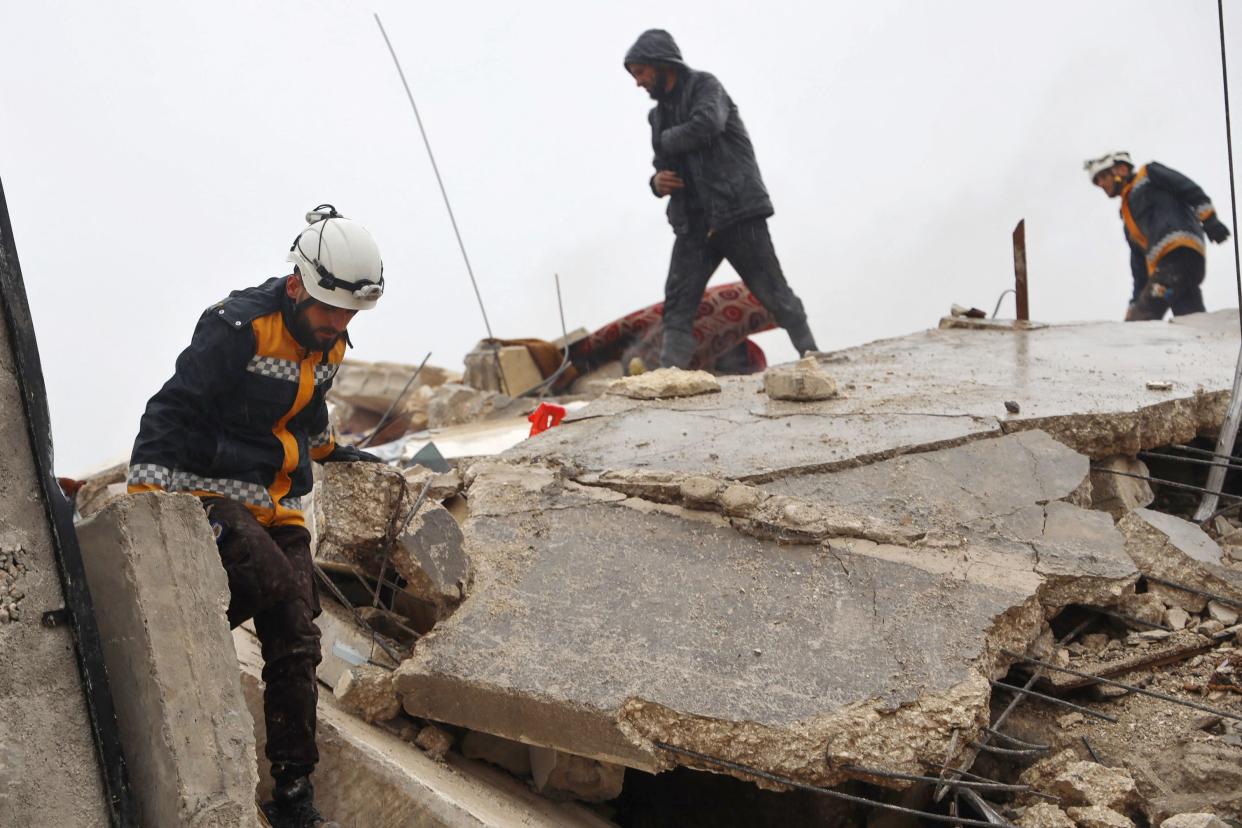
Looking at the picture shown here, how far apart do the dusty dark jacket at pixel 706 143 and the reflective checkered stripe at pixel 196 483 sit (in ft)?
12.9

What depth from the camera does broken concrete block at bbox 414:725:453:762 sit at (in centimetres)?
304

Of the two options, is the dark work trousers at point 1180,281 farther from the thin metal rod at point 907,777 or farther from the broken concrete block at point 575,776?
the broken concrete block at point 575,776

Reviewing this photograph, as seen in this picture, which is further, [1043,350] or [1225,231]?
→ [1225,231]

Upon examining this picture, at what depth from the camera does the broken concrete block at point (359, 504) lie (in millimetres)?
3359

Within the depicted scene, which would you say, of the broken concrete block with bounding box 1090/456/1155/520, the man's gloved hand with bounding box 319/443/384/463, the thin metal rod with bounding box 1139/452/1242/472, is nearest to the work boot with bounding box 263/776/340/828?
the man's gloved hand with bounding box 319/443/384/463

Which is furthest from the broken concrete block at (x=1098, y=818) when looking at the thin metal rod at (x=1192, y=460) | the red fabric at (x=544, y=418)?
the red fabric at (x=544, y=418)

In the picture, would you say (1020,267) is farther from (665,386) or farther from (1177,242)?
(665,386)

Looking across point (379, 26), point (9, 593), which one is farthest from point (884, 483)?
point (379, 26)

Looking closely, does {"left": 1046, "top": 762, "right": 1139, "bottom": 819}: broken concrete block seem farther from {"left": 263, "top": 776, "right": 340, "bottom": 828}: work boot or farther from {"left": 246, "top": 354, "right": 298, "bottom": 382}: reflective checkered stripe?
{"left": 246, "top": 354, "right": 298, "bottom": 382}: reflective checkered stripe

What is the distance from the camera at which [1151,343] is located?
19.5 feet

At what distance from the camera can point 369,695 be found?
307cm

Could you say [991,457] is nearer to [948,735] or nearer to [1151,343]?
[948,735]

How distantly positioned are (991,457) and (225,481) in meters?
2.55

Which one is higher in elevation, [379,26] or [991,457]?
[379,26]
